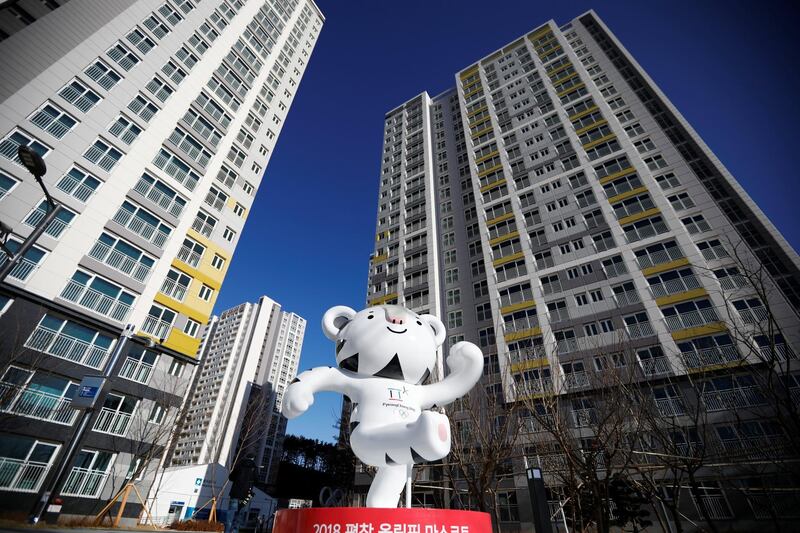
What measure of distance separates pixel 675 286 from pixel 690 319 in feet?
7.63

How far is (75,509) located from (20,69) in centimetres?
1922

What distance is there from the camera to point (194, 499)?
21.6 metres

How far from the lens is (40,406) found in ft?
45.3

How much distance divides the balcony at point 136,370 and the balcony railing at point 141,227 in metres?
6.36

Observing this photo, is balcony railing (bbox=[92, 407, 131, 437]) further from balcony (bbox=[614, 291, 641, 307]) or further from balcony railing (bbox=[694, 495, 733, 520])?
balcony (bbox=[614, 291, 641, 307])

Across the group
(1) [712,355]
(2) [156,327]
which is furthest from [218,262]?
(1) [712,355]

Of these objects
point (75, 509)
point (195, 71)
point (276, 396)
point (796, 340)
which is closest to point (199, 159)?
point (195, 71)

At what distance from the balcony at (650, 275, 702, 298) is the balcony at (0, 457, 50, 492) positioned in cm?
3086

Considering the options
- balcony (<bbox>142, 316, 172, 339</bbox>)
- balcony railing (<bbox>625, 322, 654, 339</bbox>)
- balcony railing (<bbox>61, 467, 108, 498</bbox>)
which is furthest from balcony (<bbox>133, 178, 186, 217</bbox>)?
balcony railing (<bbox>625, 322, 654, 339</bbox>)

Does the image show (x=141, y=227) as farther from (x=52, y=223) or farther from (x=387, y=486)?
(x=387, y=486)

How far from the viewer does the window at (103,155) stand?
18078 mm

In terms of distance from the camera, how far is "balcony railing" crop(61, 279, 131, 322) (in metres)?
15.7

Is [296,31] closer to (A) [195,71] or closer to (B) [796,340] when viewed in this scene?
(A) [195,71]

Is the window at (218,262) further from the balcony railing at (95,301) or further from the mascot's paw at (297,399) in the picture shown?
the mascot's paw at (297,399)
